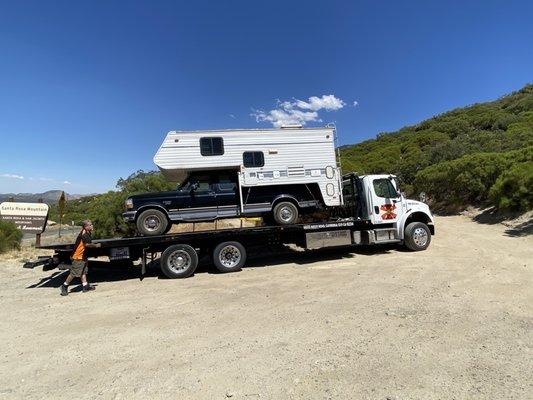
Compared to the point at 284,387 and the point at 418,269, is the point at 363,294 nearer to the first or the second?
the point at 418,269

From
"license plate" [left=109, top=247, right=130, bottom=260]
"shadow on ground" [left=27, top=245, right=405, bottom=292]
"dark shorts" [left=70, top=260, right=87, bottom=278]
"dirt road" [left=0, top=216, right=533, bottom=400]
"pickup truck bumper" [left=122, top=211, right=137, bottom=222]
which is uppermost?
"pickup truck bumper" [left=122, top=211, right=137, bottom=222]

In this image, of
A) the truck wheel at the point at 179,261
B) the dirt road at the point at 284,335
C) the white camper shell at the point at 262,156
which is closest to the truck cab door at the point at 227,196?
the white camper shell at the point at 262,156

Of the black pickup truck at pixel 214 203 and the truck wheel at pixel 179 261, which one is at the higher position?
the black pickup truck at pixel 214 203

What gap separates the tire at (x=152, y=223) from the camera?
10.2m

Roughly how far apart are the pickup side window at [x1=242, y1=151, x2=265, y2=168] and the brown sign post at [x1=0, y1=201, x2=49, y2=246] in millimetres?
7276

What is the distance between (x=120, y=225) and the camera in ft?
60.5

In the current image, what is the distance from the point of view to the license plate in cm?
966

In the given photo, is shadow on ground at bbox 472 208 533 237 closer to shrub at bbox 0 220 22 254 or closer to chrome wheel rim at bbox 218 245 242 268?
chrome wheel rim at bbox 218 245 242 268

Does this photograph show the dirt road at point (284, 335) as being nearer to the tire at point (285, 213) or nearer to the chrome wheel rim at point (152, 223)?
the chrome wheel rim at point (152, 223)

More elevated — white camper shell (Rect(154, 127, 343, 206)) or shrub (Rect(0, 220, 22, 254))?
white camper shell (Rect(154, 127, 343, 206))

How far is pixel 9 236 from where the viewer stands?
48.4 ft

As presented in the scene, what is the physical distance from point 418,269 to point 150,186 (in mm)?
15464

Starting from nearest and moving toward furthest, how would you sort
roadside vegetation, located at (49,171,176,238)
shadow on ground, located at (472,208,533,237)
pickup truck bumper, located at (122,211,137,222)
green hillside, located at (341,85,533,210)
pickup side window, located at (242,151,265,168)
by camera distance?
pickup truck bumper, located at (122,211,137,222) < pickup side window, located at (242,151,265,168) < shadow on ground, located at (472,208,533,237) < green hillside, located at (341,85,533,210) < roadside vegetation, located at (49,171,176,238)

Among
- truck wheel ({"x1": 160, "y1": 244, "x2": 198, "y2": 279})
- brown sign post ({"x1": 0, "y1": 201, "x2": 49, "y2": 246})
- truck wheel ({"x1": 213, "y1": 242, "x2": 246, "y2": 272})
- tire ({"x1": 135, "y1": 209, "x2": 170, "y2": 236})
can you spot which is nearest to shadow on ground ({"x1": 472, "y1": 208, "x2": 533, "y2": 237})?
truck wheel ({"x1": 213, "y1": 242, "x2": 246, "y2": 272})
